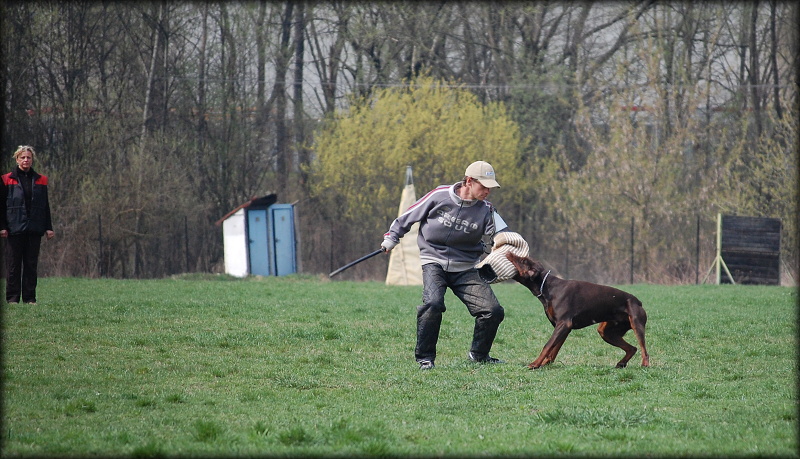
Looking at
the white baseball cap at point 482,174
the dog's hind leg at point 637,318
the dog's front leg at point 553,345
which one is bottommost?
the dog's front leg at point 553,345

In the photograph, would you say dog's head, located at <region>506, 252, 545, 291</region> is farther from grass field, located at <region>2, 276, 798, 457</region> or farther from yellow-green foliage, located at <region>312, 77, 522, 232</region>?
yellow-green foliage, located at <region>312, 77, 522, 232</region>

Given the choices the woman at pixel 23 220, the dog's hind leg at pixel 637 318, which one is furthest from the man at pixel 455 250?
the woman at pixel 23 220

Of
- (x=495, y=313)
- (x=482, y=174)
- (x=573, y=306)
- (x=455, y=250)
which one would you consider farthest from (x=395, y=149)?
(x=573, y=306)

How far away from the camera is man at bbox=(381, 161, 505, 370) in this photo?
8219mm

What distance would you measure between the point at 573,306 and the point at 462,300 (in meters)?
1.09

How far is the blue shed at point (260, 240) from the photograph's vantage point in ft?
93.4

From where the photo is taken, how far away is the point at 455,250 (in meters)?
8.40

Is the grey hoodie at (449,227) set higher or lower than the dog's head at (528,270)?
higher

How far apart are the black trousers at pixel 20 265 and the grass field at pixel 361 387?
1.46 ft

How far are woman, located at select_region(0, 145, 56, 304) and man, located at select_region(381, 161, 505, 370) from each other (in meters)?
5.85

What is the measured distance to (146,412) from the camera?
6.09 meters

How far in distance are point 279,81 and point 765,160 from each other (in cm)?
1921

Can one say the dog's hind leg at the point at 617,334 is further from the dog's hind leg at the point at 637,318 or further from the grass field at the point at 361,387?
the grass field at the point at 361,387

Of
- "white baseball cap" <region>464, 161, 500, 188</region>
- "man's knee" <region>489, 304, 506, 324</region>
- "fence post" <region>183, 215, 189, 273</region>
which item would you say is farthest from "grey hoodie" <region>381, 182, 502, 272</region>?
"fence post" <region>183, 215, 189, 273</region>
